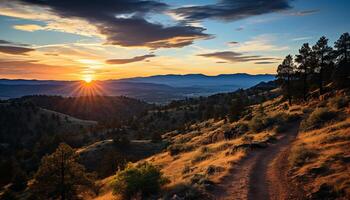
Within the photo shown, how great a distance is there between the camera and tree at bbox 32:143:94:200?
28.1m

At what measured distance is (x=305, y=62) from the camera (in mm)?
58375

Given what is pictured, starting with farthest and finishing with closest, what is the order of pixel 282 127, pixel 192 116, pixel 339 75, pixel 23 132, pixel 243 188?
pixel 23 132
pixel 192 116
pixel 339 75
pixel 282 127
pixel 243 188

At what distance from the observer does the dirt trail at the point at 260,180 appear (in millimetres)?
16284

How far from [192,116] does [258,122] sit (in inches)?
4021

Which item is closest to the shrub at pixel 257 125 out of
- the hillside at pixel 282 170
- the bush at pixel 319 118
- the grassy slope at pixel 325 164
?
the bush at pixel 319 118

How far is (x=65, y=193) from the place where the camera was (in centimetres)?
2847

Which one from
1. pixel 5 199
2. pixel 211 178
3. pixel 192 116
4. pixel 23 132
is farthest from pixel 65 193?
pixel 23 132

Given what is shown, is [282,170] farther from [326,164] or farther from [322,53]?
[322,53]

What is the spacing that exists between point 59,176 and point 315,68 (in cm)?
4842

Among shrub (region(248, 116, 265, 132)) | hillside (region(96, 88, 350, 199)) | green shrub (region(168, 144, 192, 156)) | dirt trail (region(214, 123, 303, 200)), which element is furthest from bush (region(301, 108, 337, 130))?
green shrub (region(168, 144, 192, 156))

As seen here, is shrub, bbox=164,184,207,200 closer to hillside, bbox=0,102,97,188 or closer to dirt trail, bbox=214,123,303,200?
dirt trail, bbox=214,123,303,200

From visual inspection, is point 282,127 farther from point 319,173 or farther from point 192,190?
point 192,190

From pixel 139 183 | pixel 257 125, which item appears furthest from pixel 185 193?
pixel 257 125

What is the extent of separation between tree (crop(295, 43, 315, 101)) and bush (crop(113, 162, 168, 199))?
145 feet
